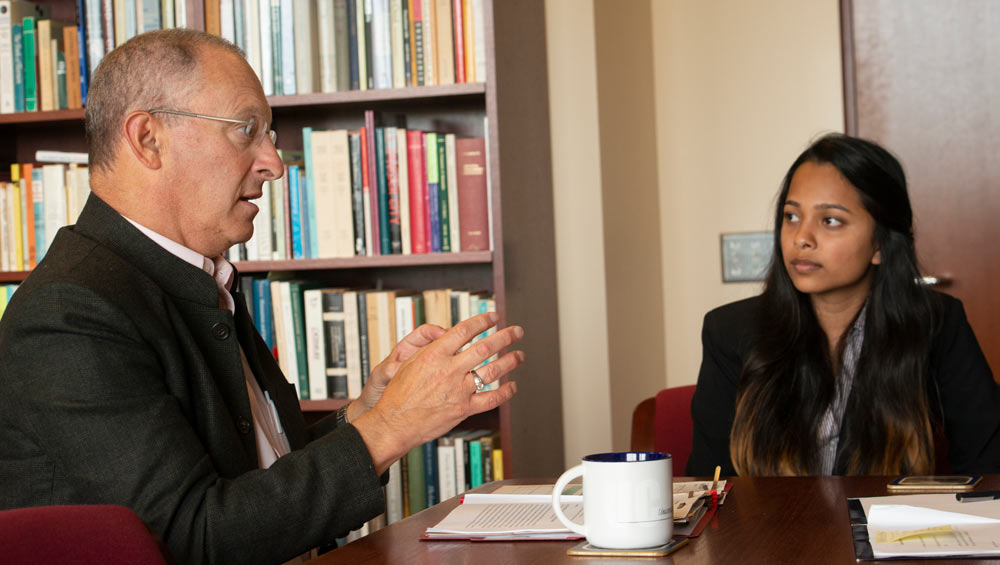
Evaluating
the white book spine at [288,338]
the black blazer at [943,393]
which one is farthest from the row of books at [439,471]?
the black blazer at [943,393]

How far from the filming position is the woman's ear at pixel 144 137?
148 cm

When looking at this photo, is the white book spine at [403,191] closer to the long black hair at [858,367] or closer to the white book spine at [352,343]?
the white book spine at [352,343]

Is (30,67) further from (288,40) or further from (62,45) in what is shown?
(288,40)

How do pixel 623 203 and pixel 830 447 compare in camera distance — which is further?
pixel 623 203

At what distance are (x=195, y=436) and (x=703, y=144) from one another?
2430 millimetres

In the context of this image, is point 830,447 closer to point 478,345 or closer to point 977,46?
point 478,345

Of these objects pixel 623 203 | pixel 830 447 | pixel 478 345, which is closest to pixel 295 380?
pixel 623 203

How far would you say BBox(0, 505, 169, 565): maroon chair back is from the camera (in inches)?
38.6

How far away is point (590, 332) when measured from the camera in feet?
9.64

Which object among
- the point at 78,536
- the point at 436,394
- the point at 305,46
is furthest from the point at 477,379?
the point at 305,46

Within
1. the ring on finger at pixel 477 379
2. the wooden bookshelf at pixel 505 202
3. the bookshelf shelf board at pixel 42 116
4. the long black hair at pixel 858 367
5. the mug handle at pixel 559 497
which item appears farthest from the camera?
the bookshelf shelf board at pixel 42 116

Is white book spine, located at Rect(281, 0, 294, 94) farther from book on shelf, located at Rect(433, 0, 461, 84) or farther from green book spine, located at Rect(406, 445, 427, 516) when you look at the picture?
green book spine, located at Rect(406, 445, 427, 516)

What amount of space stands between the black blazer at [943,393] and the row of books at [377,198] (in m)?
0.79

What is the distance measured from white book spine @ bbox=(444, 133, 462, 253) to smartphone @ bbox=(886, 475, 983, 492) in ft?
5.02
